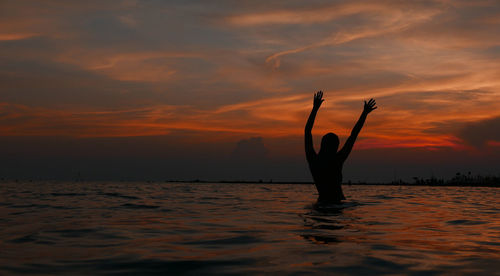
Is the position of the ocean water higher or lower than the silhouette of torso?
lower

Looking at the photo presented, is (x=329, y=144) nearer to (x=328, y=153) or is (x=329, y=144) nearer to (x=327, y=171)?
(x=328, y=153)

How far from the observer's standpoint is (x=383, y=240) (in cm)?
780

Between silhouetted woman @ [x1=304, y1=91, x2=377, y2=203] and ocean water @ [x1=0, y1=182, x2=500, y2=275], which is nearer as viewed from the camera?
ocean water @ [x1=0, y1=182, x2=500, y2=275]

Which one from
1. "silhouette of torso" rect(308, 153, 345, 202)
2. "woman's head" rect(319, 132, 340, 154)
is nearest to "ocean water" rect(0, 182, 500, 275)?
"silhouette of torso" rect(308, 153, 345, 202)

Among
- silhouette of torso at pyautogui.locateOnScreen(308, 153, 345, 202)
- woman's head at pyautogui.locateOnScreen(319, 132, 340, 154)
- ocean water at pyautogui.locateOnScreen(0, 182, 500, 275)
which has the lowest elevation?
ocean water at pyautogui.locateOnScreen(0, 182, 500, 275)

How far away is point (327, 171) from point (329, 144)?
811 millimetres

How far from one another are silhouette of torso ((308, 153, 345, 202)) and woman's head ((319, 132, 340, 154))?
15cm

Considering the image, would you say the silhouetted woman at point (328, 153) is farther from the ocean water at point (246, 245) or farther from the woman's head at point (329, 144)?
the ocean water at point (246, 245)

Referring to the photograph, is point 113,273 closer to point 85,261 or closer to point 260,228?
point 85,261

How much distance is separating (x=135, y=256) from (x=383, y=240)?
4.38m

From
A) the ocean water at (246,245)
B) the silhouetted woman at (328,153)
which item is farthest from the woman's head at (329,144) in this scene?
the ocean water at (246,245)

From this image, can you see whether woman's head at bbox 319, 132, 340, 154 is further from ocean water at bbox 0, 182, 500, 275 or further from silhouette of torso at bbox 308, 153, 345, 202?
ocean water at bbox 0, 182, 500, 275

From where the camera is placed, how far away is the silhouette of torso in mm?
12766

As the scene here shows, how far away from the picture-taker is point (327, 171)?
42.1ft
